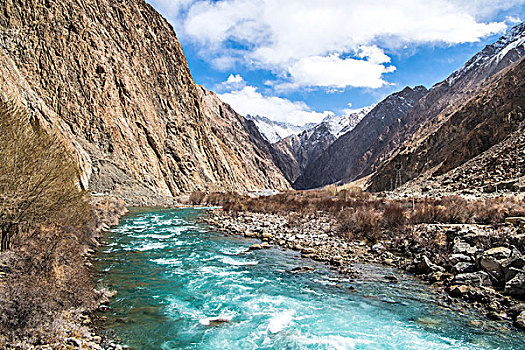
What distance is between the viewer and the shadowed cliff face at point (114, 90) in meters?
36.5

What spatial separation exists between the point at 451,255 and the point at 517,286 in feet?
8.85

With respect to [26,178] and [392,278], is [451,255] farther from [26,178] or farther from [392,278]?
[26,178]

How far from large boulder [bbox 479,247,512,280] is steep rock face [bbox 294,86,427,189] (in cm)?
14319

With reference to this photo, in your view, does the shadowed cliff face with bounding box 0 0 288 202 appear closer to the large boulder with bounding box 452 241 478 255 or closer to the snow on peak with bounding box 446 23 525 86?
the large boulder with bounding box 452 241 478 255

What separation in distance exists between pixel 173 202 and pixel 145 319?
3562 cm

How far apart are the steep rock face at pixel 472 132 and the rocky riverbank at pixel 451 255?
79.3ft

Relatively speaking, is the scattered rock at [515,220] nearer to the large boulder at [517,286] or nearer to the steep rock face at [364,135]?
the large boulder at [517,286]

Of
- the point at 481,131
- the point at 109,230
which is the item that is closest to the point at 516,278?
the point at 109,230

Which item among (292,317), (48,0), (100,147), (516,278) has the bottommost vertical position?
(292,317)

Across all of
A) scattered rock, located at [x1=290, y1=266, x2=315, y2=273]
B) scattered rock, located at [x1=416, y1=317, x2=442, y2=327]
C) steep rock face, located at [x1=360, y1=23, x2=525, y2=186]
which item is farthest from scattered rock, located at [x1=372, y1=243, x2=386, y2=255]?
steep rock face, located at [x1=360, y1=23, x2=525, y2=186]

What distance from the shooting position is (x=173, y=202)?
4175 cm

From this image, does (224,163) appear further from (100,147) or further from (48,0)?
(48,0)

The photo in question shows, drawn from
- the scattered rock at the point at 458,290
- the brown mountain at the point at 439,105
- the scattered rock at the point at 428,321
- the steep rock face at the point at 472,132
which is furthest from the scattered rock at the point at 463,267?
the brown mountain at the point at 439,105

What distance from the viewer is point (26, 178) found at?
7645mm
